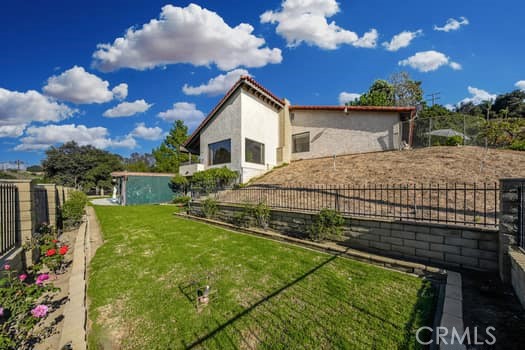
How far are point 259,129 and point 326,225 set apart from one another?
11.5m

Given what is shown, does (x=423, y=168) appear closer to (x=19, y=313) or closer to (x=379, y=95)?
(x=19, y=313)

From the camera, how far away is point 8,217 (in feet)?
13.0

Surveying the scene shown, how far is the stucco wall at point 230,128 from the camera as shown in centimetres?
1470

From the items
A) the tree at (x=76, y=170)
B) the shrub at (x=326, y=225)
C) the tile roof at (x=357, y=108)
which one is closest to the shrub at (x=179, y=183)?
the tile roof at (x=357, y=108)

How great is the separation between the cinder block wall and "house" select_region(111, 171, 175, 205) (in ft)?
58.5

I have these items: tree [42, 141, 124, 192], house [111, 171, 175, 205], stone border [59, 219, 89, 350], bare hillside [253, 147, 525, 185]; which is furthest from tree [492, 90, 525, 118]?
tree [42, 141, 124, 192]

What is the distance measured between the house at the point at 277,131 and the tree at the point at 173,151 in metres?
17.6

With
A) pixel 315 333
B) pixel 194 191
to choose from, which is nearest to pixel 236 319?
pixel 315 333

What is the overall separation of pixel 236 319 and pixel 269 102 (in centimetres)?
1619

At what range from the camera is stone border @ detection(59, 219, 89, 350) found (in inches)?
99.0

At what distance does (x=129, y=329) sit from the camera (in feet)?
9.24

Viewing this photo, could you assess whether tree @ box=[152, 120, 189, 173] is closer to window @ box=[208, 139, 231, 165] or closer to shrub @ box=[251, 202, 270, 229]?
window @ box=[208, 139, 231, 165]

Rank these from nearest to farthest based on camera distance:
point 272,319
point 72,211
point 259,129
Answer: point 272,319 < point 72,211 < point 259,129

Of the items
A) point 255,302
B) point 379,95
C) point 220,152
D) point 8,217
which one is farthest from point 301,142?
point 379,95
